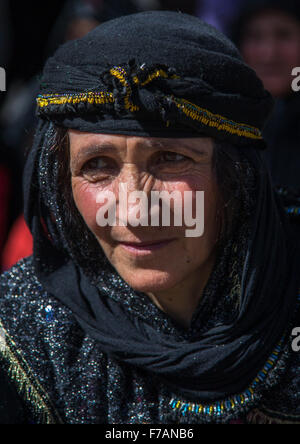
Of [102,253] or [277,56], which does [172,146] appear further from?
[277,56]

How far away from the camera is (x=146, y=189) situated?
1.98 metres

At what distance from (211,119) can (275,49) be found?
274 centimetres

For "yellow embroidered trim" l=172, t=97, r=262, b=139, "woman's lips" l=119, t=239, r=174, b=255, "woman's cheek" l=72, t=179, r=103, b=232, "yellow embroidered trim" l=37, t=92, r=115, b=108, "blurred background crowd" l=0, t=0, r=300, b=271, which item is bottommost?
"woman's lips" l=119, t=239, r=174, b=255

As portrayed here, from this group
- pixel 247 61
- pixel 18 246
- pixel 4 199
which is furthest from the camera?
pixel 247 61

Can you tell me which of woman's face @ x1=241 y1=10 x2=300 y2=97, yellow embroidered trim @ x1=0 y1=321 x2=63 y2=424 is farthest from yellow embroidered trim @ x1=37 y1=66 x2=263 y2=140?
woman's face @ x1=241 y1=10 x2=300 y2=97

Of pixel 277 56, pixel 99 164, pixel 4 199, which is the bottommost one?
pixel 99 164

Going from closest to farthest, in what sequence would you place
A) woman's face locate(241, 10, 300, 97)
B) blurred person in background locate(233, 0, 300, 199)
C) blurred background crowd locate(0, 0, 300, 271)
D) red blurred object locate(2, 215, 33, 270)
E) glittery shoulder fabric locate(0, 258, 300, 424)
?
glittery shoulder fabric locate(0, 258, 300, 424) < red blurred object locate(2, 215, 33, 270) < blurred background crowd locate(0, 0, 300, 271) < blurred person in background locate(233, 0, 300, 199) < woman's face locate(241, 10, 300, 97)

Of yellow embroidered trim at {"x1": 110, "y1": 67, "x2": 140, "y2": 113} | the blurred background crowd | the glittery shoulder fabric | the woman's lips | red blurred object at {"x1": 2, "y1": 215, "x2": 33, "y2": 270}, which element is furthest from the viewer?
the blurred background crowd

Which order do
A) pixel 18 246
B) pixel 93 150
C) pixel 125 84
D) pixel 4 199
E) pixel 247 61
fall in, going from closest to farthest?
pixel 125 84, pixel 93 150, pixel 18 246, pixel 4 199, pixel 247 61

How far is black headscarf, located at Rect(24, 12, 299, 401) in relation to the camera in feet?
6.45

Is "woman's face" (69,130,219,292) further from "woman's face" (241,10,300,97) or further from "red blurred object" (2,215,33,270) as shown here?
"woman's face" (241,10,300,97)

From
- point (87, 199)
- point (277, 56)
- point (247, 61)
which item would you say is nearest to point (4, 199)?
point (247, 61)

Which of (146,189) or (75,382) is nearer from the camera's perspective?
(146,189)

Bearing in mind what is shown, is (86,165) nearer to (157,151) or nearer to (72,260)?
(157,151)
